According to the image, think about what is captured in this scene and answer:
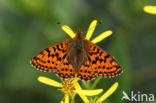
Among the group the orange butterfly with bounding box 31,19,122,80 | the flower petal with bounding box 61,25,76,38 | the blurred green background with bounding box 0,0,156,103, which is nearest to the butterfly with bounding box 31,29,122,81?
the orange butterfly with bounding box 31,19,122,80

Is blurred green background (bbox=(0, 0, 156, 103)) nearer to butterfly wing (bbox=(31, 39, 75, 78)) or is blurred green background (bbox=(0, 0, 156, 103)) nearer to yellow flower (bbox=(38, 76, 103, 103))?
yellow flower (bbox=(38, 76, 103, 103))

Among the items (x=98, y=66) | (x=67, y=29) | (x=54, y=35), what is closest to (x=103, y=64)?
(x=98, y=66)

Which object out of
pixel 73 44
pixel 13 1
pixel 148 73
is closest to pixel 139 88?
pixel 148 73

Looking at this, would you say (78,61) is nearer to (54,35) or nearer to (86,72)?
(86,72)

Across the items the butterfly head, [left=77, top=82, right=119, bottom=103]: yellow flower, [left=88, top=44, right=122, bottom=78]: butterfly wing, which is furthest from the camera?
the butterfly head

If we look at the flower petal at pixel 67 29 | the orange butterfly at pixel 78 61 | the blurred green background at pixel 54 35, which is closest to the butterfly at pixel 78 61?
the orange butterfly at pixel 78 61

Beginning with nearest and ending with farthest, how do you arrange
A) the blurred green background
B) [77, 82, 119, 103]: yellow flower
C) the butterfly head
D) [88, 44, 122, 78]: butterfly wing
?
[88, 44, 122, 78]: butterfly wing, [77, 82, 119, 103]: yellow flower, the butterfly head, the blurred green background

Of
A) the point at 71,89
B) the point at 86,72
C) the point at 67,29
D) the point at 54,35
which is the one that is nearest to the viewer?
the point at 86,72

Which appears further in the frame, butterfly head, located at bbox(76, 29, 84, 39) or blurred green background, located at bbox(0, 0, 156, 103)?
blurred green background, located at bbox(0, 0, 156, 103)
